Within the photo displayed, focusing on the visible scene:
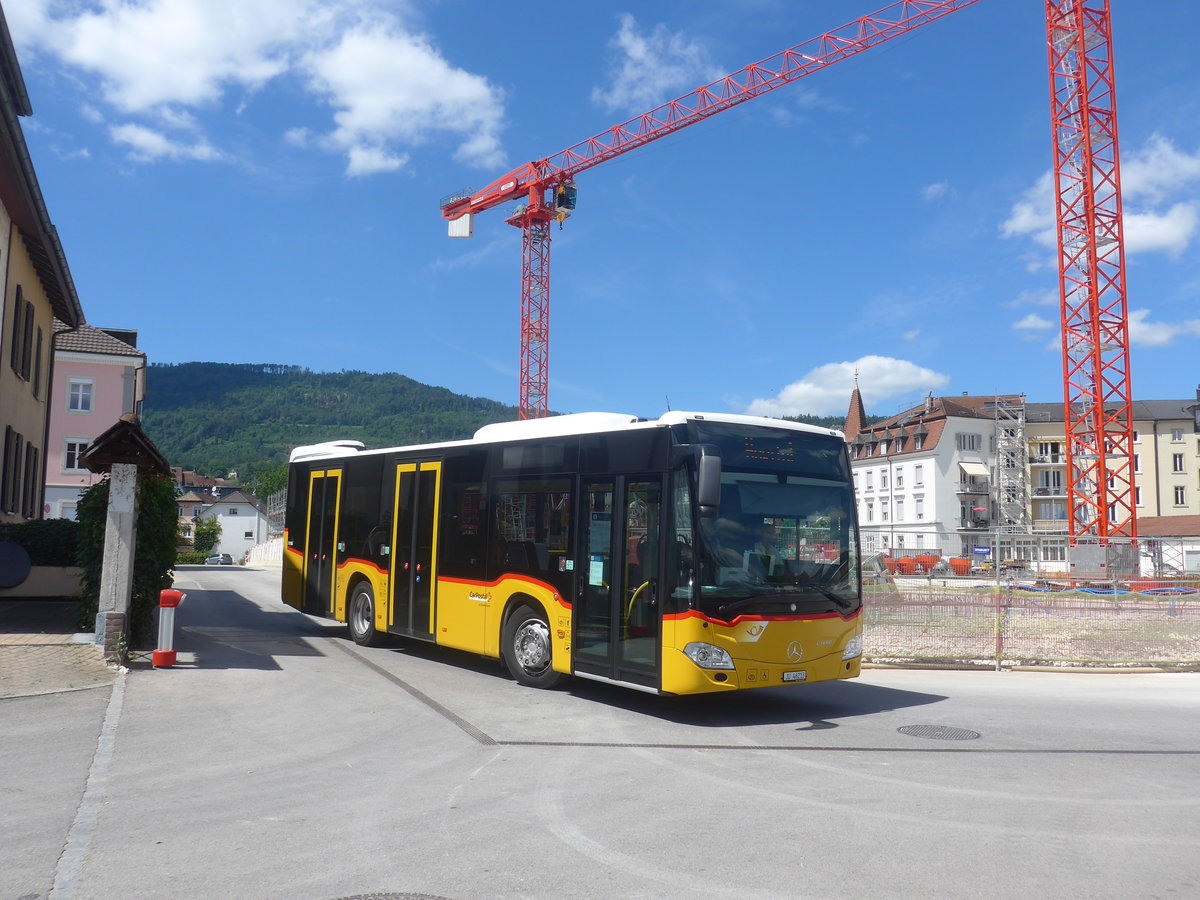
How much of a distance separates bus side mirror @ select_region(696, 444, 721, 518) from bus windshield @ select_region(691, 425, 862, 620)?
461 mm

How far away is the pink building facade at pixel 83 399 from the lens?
48.1m

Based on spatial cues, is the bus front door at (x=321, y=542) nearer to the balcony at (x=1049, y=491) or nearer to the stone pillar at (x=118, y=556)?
the stone pillar at (x=118, y=556)

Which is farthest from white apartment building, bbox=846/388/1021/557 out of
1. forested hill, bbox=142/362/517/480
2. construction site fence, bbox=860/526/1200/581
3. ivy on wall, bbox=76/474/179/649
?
forested hill, bbox=142/362/517/480

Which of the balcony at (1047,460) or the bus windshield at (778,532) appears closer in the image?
the bus windshield at (778,532)

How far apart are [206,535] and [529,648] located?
335 ft

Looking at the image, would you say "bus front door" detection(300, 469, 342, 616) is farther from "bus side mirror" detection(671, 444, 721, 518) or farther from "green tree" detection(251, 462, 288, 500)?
"green tree" detection(251, 462, 288, 500)

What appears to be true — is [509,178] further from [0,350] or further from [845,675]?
[845,675]

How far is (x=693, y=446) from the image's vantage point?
9742 millimetres

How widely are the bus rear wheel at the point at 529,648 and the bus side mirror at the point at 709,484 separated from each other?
9.71 ft

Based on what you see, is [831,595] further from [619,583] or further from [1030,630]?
[1030,630]

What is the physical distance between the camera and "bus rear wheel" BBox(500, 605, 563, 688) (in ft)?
37.4

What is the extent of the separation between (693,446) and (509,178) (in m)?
62.8

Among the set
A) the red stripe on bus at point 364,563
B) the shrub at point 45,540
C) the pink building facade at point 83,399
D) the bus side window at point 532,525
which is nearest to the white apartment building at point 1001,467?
the pink building facade at point 83,399

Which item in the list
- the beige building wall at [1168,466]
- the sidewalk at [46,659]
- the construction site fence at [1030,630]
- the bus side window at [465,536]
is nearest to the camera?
the sidewalk at [46,659]
